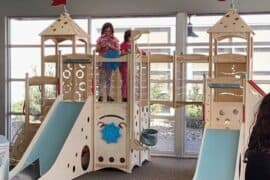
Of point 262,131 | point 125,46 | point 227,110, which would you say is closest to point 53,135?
Result: point 125,46

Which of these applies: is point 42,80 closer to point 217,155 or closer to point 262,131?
point 217,155

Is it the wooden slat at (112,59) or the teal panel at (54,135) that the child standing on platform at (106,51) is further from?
Answer: the teal panel at (54,135)

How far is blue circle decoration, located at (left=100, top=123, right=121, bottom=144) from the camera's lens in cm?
575

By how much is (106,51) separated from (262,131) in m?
4.39

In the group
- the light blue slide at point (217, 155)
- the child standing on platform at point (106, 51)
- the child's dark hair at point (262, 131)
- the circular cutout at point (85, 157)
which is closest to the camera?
the child's dark hair at point (262, 131)

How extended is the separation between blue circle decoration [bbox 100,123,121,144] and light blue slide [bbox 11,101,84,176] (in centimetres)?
44

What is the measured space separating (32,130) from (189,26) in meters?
2.96

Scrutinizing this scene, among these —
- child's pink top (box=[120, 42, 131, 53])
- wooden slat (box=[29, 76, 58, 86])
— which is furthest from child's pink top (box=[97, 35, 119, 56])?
wooden slat (box=[29, 76, 58, 86])

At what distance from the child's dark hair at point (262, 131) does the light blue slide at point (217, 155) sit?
2489 mm

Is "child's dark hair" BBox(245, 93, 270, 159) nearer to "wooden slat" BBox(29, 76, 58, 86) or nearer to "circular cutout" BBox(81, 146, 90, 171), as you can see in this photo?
"circular cutout" BBox(81, 146, 90, 171)

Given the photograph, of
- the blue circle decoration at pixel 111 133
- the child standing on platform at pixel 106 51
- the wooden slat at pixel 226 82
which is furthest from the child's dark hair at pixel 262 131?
the child standing on platform at pixel 106 51

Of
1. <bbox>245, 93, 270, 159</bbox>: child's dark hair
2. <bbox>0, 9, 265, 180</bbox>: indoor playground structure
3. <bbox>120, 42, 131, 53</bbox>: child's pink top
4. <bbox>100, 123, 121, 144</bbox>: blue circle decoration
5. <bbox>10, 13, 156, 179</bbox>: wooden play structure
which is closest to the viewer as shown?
<bbox>245, 93, 270, 159</bbox>: child's dark hair

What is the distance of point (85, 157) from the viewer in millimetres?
5695

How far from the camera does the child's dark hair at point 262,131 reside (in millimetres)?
1787
